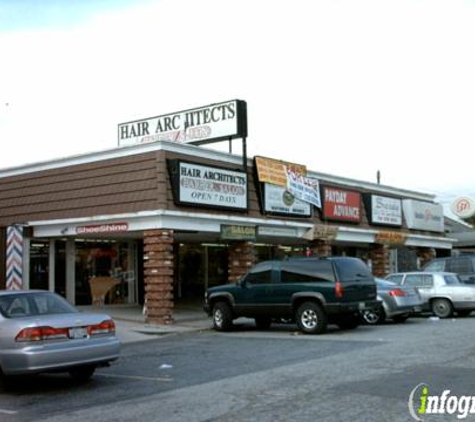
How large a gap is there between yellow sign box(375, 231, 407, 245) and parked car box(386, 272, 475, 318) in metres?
8.34

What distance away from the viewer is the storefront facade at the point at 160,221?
69.5 feet

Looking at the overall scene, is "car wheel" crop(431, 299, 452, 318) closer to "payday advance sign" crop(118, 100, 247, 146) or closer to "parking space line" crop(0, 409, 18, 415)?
"payday advance sign" crop(118, 100, 247, 146)

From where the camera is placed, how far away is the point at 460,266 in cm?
2509

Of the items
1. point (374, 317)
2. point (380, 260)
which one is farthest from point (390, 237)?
point (374, 317)

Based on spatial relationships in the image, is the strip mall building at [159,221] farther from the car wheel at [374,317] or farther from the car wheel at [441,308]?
the car wheel at [441,308]

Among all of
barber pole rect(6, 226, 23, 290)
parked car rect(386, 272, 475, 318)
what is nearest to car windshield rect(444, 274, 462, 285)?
parked car rect(386, 272, 475, 318)

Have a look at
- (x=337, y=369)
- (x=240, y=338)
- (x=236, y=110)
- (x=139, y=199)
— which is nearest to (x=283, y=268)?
(x=240, y=338)

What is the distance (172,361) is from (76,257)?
13339 mm

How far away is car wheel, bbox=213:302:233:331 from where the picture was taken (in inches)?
769

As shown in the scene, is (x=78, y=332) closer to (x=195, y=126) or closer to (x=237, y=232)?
(x=237, y=232)

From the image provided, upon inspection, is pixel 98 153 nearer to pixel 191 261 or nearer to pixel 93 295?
pixel 93 295

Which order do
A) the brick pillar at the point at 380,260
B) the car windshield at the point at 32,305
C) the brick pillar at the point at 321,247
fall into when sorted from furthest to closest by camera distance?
the brick pillar at the point at 380,260 < the brick pillar at the point at 321,247 < the car windshield at the point at 32,305

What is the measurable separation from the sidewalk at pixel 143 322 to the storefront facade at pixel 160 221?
644mm

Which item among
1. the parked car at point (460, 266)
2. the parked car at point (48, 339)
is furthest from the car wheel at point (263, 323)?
the parked car at point (48, 339)
